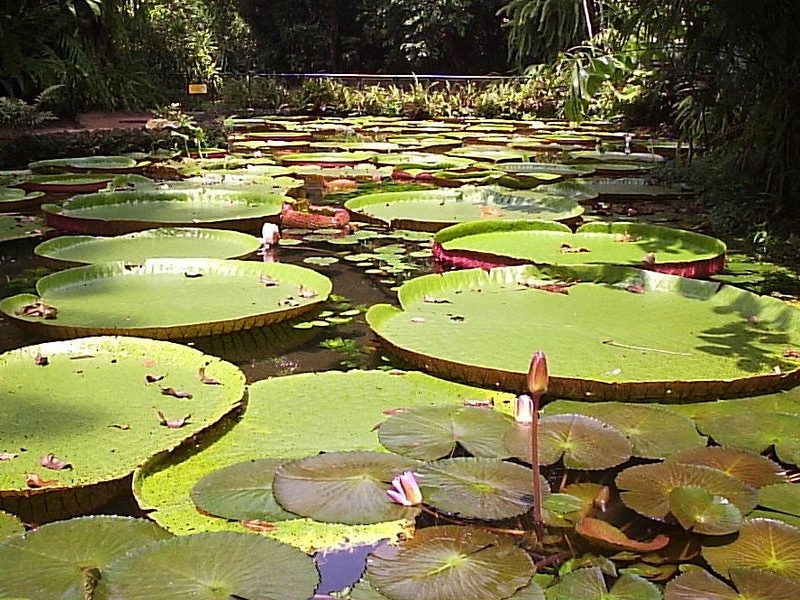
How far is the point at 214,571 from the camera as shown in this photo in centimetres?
121

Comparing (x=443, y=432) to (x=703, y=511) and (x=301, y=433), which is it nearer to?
(x=301, y=433)

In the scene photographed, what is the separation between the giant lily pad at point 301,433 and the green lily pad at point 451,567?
0.11 m

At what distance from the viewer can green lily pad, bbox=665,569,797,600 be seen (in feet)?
3.86

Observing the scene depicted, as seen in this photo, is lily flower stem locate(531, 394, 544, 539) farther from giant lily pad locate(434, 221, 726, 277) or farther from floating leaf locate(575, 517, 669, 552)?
giant lily pad locate(434, 221, 726, 277)

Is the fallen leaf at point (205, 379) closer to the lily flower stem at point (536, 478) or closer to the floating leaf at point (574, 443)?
the floating leaf at point (574, 443)

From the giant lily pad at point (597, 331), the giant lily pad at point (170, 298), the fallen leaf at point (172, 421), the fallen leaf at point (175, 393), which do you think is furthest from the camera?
the giant lily pad at point (170, 298)

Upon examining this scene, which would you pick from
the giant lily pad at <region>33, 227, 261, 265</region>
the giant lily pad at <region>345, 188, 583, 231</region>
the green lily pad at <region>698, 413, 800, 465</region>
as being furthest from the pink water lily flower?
the giant lily pad at <region>345, 188, 583, 231</region>

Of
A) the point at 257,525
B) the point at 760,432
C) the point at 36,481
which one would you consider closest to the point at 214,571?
the point at 257,525

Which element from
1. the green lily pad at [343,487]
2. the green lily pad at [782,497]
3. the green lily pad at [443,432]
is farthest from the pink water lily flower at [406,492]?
the green lily pad at [782,497]

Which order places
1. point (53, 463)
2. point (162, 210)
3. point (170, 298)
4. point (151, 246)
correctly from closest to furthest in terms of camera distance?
1. point (53, 463)
2. point (170, 298)
3. point (151, 246)
4. point (162, 210)

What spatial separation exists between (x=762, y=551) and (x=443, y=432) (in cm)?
66

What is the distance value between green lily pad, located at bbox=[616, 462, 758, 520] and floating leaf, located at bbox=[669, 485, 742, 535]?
0.07 ft

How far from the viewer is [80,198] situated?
450 centimetres

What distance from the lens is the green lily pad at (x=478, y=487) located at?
4.66ft
